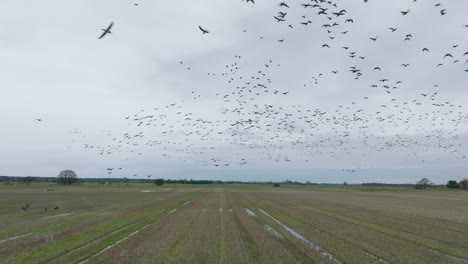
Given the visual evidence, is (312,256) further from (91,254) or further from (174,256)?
(91,254)

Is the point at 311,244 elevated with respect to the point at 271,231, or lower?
lower

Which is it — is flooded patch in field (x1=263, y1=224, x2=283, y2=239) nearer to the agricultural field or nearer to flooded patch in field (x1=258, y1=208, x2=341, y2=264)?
the agricultural field

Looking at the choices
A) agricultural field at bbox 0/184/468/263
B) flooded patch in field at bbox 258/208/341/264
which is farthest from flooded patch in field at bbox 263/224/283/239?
flooded patch in field at bbox 258/208/341/264

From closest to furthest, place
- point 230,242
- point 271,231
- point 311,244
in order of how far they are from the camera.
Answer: point 311,244 < point 230,242 < point 271,231

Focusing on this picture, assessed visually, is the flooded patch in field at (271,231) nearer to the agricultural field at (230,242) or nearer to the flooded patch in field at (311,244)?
the agricultural field at (230,242)

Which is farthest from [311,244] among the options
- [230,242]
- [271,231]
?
[271,231]

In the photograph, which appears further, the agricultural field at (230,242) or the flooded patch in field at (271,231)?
the flooded patch in field at (271,231)

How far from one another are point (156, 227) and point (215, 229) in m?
4.22

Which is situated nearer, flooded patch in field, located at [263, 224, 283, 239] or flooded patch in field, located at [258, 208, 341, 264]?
flooded patch in field, located at [258, 208, 341, 264]

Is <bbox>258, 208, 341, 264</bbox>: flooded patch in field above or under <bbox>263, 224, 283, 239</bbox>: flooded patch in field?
under

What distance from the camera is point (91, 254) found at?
19.6m

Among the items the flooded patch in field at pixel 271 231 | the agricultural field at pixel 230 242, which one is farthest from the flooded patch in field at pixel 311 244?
the flooded patch in field at pixel 271 231

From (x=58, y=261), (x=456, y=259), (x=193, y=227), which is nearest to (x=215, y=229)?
(x=193, y=227)

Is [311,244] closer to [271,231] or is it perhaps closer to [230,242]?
[230,242]
